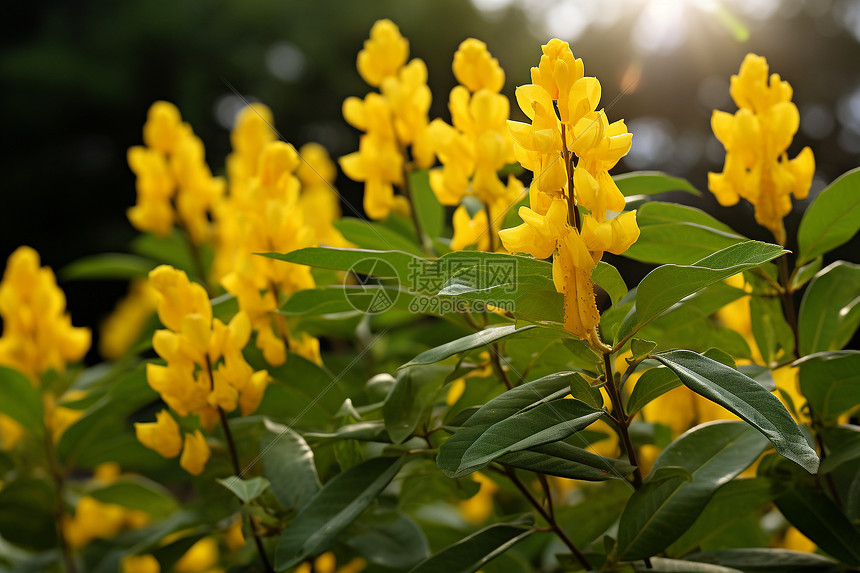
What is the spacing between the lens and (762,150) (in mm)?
767

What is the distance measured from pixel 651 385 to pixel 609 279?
0.34 ft

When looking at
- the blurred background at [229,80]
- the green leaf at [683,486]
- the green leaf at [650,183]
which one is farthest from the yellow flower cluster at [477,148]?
the blurred background at [229,80]

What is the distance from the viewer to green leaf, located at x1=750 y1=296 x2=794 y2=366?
0.79m

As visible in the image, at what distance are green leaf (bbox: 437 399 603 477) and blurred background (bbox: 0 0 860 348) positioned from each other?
18.3 ft

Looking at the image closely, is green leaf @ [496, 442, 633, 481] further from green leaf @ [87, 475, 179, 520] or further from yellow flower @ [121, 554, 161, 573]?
yellow flower @ [121, 554, 161, 573]

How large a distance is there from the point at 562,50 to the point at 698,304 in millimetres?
377

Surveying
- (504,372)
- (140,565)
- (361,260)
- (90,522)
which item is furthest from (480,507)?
(361,260)

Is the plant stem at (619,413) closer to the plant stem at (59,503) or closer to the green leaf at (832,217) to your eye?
the green leaf at (832,217)

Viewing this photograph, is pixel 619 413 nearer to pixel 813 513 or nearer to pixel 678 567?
pixel 678 567

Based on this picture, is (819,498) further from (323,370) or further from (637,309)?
(323,370)

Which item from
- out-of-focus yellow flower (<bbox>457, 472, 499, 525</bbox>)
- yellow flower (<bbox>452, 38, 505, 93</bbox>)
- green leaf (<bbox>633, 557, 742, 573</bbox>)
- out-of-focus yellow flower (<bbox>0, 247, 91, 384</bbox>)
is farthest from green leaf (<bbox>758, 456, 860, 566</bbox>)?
out-of-focus yellow flower (<bbox>0, 247, 91, 384</bbox>)

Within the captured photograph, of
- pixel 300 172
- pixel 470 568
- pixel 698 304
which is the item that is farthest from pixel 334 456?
pixel 300 172

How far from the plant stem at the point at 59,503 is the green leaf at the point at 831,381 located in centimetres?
115

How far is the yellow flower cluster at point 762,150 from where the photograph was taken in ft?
2.49
